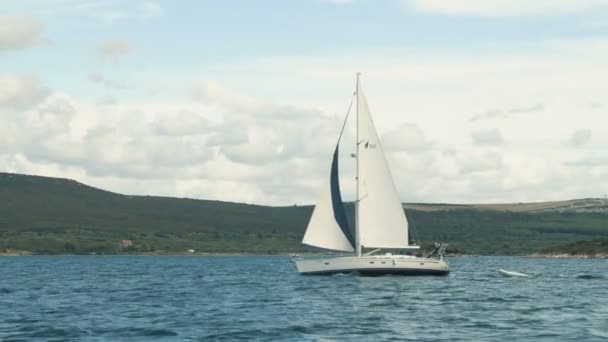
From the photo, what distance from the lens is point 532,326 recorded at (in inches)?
2131

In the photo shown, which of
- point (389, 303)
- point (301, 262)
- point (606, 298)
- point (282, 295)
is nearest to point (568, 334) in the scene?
point (389, 303)

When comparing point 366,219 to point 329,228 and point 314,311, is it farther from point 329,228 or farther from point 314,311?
point 314,311

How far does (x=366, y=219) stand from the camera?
308ft

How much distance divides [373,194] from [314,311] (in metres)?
31.3

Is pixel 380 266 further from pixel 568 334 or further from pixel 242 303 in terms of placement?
pixel 568 334

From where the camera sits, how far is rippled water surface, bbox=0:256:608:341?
51.1 m

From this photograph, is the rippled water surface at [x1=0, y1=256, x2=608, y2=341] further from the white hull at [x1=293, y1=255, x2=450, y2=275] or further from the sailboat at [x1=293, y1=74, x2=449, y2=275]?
the sailboat at [x1=293, y1=74, x2=449, y2=275]

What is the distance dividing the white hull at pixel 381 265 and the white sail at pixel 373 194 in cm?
145

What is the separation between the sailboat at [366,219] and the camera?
93125mm

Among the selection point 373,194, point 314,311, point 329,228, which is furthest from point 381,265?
point 314,311

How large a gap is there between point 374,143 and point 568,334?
45701mm

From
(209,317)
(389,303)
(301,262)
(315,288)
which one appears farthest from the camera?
(301,262)

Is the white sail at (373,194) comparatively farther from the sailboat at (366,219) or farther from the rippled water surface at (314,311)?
the rippled water surface at (314,311)

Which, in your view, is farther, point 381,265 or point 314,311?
point 381,265
